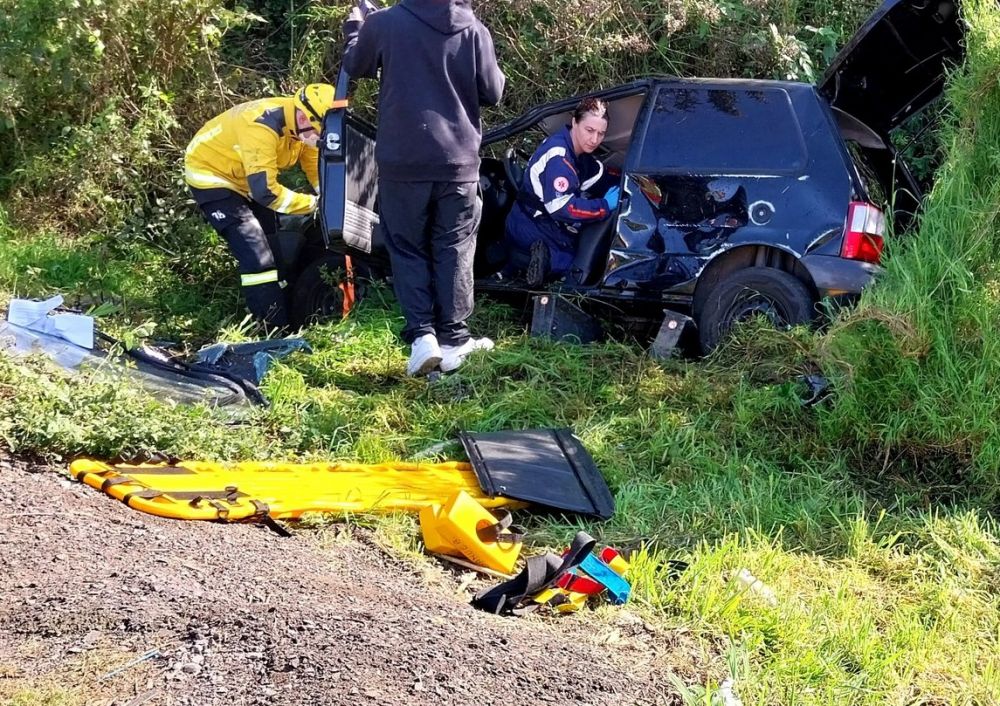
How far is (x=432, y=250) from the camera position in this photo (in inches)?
229

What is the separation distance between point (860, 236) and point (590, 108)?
64.8 inches

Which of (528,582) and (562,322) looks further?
(562,322)

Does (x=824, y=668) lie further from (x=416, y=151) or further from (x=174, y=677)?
(x=416, y=151)

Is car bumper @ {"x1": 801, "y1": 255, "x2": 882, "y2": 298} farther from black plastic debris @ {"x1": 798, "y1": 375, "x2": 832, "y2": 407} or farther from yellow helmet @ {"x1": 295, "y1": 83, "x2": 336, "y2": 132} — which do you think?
yellow helmet @ {"x1": 295, "y1": 83, "x2": 336, "y2": 132}

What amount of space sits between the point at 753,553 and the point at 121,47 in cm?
636

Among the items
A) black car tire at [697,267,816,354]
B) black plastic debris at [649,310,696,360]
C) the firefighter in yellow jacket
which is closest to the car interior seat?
black plastic debris at [649,310,696,360]

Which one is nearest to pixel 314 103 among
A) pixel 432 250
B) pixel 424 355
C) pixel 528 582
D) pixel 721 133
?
pixel 432 250

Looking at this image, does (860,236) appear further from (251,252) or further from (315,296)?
(251,252)

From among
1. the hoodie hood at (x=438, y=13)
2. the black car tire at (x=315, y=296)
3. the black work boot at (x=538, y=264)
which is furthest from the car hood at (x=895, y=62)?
the black car tire at (x=315, y=296)

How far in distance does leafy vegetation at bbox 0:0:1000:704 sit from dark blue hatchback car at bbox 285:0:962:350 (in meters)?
0.39

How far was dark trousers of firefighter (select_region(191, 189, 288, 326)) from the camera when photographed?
6480 millimetres

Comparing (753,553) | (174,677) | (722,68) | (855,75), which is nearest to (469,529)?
(753,553)

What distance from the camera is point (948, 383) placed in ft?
14.8

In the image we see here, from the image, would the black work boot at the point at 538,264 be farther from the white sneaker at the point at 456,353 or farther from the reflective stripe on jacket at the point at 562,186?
the white sneaker at the point at 456,353
